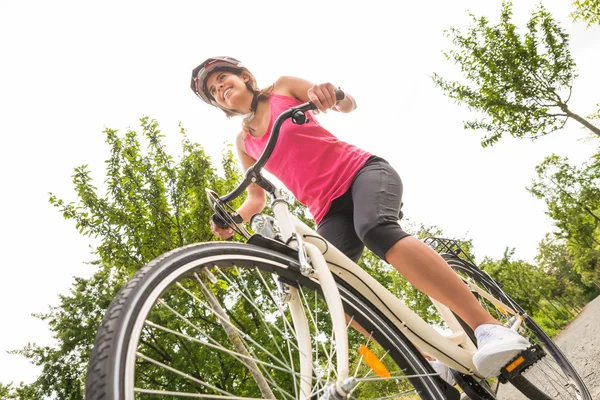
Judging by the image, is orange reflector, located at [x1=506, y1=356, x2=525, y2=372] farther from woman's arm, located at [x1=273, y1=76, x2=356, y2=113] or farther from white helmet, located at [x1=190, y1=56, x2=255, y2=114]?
white helmet, located at [x1=190, y1=56, x2=255, y2=114]

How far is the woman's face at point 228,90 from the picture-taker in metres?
2.30

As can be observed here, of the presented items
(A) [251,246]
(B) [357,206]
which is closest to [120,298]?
(A) [251,246]

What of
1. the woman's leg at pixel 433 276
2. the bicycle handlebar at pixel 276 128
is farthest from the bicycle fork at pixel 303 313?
the woman's leg at pixel 433 276

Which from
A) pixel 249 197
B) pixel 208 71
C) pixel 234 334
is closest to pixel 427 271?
pixel 249 197

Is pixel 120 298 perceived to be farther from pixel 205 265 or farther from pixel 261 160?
pixel 261 160

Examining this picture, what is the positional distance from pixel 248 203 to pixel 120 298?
138cm

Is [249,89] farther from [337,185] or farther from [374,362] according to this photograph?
[374,362]

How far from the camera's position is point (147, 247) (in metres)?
6.98

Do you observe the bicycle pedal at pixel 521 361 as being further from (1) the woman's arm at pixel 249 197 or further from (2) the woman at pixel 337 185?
(1) the woman's arm at pixel 249 197

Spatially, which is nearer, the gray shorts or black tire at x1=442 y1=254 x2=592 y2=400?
the gray shorts

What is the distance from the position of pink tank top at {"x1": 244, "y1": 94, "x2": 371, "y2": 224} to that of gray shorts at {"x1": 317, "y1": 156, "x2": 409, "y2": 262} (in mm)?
57

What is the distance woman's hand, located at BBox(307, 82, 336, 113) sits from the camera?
5.21ft

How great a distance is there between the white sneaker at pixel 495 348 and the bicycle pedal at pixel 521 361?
3 centimetres

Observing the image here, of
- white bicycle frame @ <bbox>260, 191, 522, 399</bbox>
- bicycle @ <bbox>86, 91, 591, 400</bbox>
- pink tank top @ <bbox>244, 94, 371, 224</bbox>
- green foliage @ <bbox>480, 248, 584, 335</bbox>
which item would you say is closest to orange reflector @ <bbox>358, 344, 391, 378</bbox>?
bicycle @ <bbox>86, 91, 591, 400</bbox>
